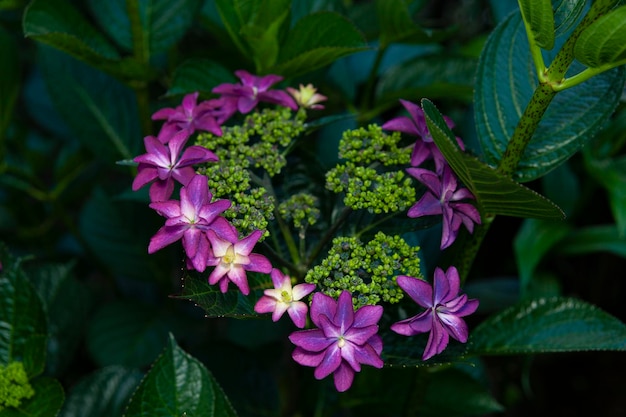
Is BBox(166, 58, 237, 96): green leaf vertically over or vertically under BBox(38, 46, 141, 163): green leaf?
over

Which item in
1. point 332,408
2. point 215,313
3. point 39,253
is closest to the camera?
point 215,313

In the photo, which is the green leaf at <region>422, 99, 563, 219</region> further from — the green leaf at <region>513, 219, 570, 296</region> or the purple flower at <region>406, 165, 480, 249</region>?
the green leaf at <region>513, 219, 570, 296</region>

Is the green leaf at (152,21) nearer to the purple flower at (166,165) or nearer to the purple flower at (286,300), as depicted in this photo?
the purple flower at (166,165)

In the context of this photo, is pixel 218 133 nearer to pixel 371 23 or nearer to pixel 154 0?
pixel 154 0

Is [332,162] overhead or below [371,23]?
below

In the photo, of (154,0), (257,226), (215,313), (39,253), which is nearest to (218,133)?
(257,226)

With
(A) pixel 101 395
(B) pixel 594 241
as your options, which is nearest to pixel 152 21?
(A) pixel 101 395

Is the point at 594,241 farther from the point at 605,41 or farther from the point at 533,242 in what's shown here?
the point at 605,41

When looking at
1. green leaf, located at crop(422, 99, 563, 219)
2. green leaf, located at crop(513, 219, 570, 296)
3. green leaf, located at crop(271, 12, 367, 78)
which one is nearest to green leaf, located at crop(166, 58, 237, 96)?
green leaf, located at crop(271, 12, 367, 78)
